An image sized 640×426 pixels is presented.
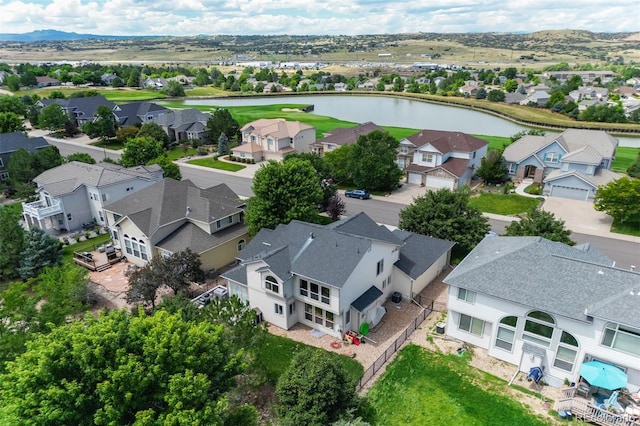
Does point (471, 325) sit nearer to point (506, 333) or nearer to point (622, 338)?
point (506, 333)

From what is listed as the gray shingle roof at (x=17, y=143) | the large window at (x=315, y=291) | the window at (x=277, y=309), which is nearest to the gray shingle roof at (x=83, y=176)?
the gray shingle roof at (x=17, y=143)

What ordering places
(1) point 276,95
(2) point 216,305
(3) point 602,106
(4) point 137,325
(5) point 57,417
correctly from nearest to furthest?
(5) point 57,417 → (4) point 137,325 → (2) point 216,305 → (3) point 602,106 → (1) point 276,95

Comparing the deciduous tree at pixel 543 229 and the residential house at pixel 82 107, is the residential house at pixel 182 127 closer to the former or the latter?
the residential house at pixel 82 107

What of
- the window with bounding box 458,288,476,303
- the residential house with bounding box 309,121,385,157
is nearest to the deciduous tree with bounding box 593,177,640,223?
the window with bounding box 458,288,476,303

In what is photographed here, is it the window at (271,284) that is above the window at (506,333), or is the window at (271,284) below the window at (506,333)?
above

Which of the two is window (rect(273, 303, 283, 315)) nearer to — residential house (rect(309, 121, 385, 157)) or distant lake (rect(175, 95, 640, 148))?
residential house (rect(309, 121, 385, 157))

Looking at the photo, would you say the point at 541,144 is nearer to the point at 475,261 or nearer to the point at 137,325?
the point at 475,261

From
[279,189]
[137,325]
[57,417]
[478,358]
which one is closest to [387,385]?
[478,358]
